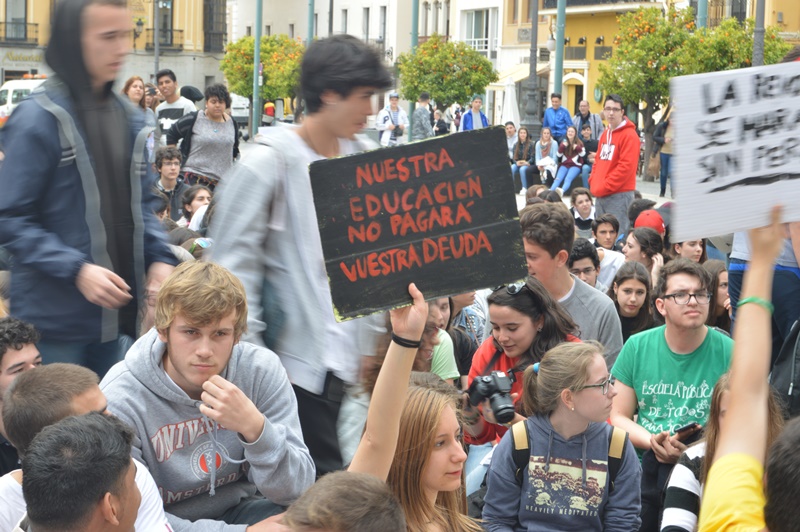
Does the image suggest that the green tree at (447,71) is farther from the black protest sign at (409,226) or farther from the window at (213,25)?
the black protest sign at (409,226)

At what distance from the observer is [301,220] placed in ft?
11.7

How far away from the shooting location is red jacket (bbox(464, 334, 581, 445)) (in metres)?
5.45

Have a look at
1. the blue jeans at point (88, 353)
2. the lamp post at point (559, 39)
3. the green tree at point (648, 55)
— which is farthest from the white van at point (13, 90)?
the blue jeans at point (88, 353)

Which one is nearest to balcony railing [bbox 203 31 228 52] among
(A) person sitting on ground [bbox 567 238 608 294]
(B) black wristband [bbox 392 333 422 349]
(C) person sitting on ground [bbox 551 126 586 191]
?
(C) person sitting on ground [bbox 551 126 586 191]

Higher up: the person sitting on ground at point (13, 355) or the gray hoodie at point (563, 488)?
the person sitting on ground at point (13, 355)

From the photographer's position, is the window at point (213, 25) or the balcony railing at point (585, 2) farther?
the window at point (213, 25)

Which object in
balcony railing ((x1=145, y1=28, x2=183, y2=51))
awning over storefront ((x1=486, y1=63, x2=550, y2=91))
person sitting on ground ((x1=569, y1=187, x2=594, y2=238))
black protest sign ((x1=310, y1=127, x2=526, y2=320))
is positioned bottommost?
person sitting on ground ((x1=569, y1=187, x2=594, y2=238))

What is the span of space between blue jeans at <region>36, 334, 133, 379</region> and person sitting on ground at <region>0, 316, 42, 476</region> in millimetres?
76

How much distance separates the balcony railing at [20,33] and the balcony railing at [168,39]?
6.14m

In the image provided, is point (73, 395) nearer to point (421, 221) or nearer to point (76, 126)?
point (76, 126)

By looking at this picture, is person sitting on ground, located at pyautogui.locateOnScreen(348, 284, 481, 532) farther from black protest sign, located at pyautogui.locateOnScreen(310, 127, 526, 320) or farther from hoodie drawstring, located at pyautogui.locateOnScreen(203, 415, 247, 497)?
black protest sign, located at pyautogui.locateOnScreen(310, 127, 526, 320)

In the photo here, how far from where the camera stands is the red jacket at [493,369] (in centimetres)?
545

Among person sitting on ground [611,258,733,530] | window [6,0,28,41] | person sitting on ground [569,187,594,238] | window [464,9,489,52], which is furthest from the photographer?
window [6,0,28,41]

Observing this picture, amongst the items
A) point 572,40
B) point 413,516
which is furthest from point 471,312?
point 572,40
